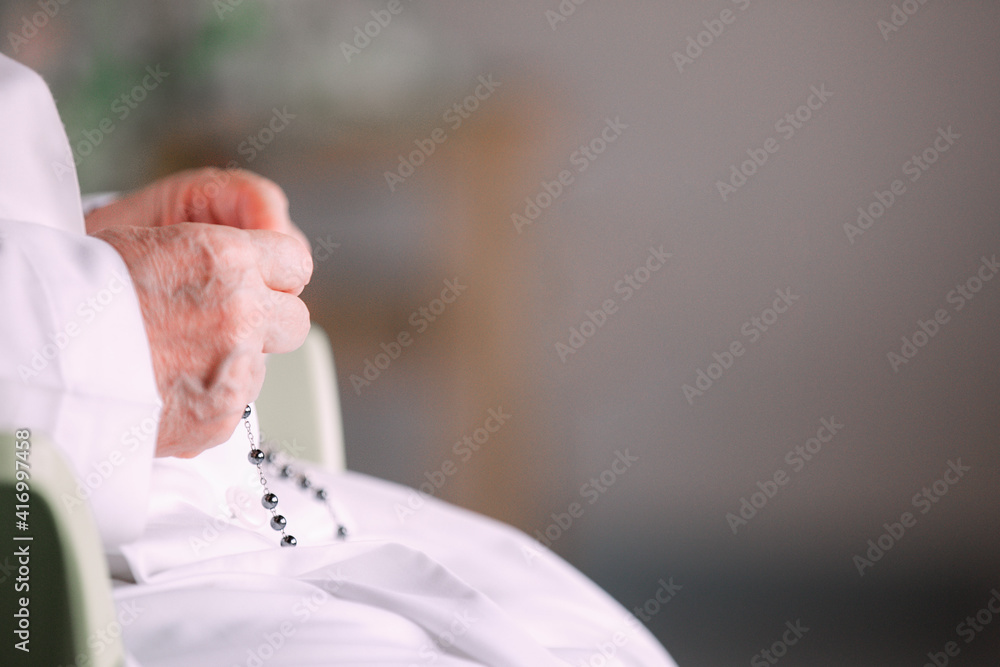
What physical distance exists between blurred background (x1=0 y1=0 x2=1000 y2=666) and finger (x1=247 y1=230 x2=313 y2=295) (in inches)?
49.4

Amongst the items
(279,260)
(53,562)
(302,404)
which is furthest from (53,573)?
(302,404)

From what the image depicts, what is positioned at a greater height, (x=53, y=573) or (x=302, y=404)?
(x=53, y=573)

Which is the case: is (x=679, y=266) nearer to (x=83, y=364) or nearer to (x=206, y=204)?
(x=206, y=204)

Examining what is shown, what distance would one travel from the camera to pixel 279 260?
20.1 inches

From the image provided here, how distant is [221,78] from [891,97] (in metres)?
1.60

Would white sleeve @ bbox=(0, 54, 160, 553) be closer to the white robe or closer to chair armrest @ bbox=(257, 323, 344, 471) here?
the white robe

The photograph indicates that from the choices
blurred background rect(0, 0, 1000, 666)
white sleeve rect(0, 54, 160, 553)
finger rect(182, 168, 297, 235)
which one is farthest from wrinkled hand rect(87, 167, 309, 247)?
blurred background rect(0, 0, 1000, 666)

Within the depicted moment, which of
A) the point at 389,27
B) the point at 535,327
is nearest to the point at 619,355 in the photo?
the point at 535,327

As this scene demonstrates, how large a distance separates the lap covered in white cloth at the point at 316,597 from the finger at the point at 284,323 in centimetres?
14

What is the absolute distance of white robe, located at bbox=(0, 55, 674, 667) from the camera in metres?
0.41

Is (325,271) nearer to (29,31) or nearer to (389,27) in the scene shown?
(389,27)

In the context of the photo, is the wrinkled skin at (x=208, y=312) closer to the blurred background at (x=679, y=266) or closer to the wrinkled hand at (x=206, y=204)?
the wrinkled hand at (x=206, y=204)

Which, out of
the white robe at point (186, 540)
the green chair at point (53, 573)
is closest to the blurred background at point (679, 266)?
the white robe at point (186, 540)

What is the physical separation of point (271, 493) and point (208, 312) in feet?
0.71
